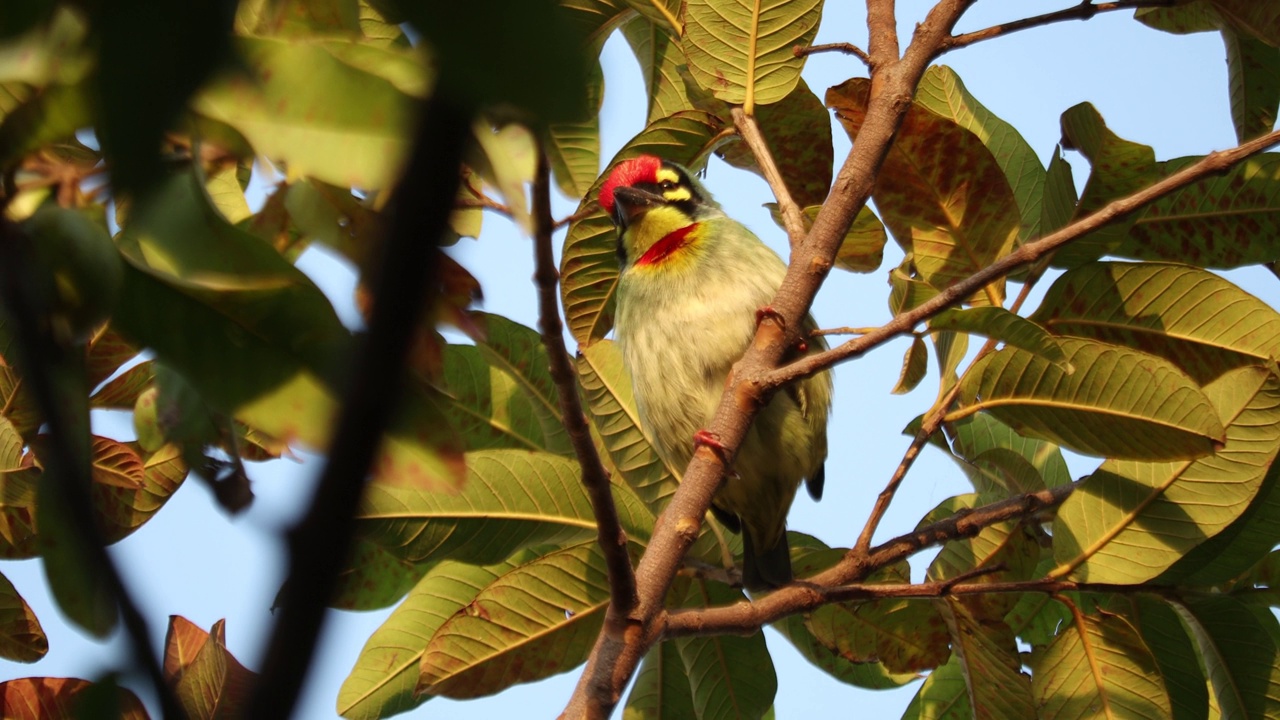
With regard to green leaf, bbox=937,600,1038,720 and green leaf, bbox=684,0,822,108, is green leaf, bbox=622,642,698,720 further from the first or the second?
green leaf, bbox=684,0,822,108

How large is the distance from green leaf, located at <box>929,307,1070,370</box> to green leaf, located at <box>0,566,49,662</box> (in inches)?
70.8

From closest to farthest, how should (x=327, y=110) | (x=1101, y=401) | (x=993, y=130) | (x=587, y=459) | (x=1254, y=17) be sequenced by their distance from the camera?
(x=327, y=110), (x=587, y=459), (x=1101, y=401), (x=1254, y=17), (x=993, y=130)

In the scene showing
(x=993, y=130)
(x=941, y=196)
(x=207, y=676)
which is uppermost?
(x=993, y=130)

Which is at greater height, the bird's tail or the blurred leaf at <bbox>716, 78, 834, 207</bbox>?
the blurred leaf at <bbox>716, 78, 834, 207</bbox>

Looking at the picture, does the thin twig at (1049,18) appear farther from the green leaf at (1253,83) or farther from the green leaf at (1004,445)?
the green leaf at (1004,445)

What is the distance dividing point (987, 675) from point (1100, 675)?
0.21 metres

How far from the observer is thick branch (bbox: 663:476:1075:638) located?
188 cm

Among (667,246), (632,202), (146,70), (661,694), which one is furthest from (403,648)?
(146,70)

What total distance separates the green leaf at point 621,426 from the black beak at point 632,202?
1.16 m

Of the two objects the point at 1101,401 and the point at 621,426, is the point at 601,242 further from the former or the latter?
the point at 1101,401

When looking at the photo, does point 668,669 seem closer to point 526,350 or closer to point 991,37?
point 526,350

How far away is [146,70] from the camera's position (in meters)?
0.43

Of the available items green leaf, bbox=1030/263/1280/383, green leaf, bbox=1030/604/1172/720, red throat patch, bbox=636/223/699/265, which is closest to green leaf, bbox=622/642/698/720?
green leaf, bbox=1030/604/1172/720

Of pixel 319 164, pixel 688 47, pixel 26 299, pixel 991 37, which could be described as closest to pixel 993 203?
pixel 991 37
